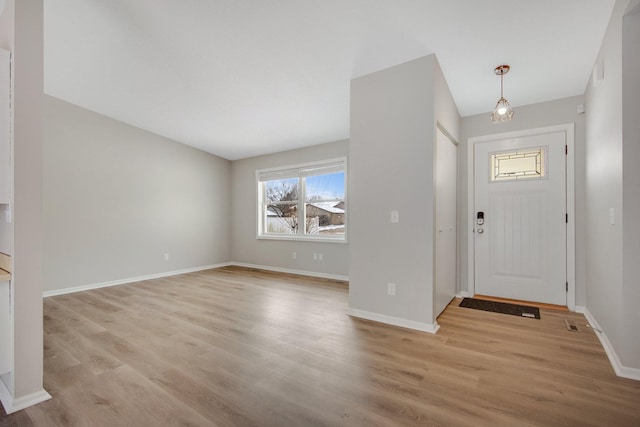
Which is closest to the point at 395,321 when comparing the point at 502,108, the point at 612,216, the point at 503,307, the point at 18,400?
the point at 503,307

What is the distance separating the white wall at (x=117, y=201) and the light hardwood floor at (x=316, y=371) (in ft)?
3.91

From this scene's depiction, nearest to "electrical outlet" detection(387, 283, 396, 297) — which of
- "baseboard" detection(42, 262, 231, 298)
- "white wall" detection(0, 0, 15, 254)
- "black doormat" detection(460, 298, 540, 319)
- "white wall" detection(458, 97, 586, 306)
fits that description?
"black doormat" detection(460, 298, 540, 319)

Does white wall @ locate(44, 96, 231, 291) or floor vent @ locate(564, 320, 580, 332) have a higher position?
white wall @ locate(44, 96, 231, 291)

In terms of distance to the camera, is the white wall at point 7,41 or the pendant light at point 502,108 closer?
the white wall at point 7,41

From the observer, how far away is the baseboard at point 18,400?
1.62 meters

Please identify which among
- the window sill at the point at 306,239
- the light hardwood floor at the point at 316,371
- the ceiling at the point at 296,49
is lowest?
the light hardwood floor at the point at 316,371

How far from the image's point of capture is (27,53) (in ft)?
5.46

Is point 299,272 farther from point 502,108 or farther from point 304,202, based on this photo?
point 502,108

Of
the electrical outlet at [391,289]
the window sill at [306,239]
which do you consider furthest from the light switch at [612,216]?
the window sill at [306,239]

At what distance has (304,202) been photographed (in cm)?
571

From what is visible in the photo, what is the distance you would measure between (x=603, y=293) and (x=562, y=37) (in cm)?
214

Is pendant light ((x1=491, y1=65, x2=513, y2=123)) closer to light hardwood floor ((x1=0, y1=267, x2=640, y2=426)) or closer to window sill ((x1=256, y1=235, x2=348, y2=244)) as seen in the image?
light hardwood floor ((x1=0, y1=267, x2=640, y2=426))

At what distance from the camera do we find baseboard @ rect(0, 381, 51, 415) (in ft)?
5.33

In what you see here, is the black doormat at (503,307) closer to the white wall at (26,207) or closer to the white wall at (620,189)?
the white wall at (620,189)
